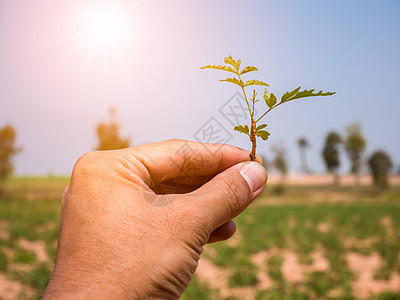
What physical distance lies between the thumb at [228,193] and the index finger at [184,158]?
19 cm

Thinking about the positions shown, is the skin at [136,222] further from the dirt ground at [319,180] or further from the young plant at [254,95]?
the dirt ground at [319,180]

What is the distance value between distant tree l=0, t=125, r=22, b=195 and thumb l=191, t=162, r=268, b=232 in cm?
3529

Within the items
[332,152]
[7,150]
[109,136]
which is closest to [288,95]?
[109,136]

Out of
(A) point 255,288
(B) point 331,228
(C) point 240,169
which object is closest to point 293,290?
(A) point 255,288

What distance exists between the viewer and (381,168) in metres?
37.8

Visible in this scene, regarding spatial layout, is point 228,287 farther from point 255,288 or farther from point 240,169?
point 240,169

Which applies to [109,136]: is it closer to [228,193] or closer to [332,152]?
[228,193]

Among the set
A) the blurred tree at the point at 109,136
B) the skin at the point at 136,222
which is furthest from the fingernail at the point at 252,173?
the blurred tree at the point at 109,136

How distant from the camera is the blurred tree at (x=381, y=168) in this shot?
37750 mm

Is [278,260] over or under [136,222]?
→ under

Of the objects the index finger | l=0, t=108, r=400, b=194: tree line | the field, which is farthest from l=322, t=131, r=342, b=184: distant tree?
the index finger

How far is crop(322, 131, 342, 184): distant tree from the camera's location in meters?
49.3

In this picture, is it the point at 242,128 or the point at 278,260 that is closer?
the point at 242,128

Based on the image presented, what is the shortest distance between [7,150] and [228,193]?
3668 cm
